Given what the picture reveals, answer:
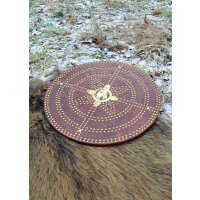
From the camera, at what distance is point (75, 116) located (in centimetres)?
265

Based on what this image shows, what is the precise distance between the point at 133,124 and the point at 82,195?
0.69 meters

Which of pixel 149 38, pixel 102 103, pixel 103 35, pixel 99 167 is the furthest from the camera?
pixel 103 35

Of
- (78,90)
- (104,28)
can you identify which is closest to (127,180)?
(78,90)

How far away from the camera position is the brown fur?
2.17m

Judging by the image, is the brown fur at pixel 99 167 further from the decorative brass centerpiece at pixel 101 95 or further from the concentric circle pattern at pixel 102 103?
the decorative brass centerpiece at pixel 101 95

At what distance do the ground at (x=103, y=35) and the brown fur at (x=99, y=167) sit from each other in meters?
0.44

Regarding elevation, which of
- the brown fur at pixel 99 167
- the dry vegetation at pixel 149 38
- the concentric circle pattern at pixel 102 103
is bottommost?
the brown fur at pixel 99 167

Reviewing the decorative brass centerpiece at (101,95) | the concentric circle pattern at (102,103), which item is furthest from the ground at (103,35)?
the decorative brass centerpiece at (101,95)

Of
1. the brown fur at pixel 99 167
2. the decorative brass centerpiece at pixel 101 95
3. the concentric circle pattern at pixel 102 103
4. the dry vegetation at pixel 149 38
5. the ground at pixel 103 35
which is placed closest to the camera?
the brown fur at pixel 99 167

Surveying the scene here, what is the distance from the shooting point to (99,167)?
2299 millimetres

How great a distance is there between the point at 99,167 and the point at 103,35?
1818 mm

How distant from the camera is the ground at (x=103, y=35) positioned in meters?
3.28

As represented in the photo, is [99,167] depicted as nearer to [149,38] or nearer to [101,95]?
[101,95]

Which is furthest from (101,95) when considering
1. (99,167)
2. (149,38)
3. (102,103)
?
(149,38)
